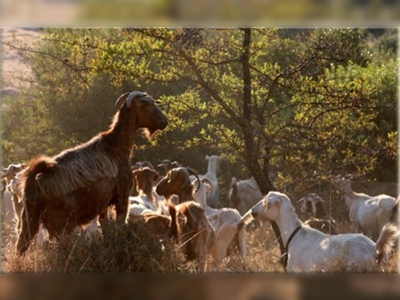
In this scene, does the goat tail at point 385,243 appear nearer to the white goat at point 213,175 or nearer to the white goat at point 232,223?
the white goat at point 232,223

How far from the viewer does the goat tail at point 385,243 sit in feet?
25.3

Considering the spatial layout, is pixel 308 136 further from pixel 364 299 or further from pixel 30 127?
pixel 30 127

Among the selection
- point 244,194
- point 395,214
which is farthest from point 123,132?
point 244,194

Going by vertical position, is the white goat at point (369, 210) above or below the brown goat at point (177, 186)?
below

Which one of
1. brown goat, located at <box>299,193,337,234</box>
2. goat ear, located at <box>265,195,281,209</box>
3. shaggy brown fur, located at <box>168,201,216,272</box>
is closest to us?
shaggy brown fur, located at <box>168,201,216,272</box>

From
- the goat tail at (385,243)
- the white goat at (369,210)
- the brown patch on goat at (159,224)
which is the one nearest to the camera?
the goat tail at (385,243)

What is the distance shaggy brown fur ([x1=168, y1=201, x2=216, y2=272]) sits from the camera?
8.55 m


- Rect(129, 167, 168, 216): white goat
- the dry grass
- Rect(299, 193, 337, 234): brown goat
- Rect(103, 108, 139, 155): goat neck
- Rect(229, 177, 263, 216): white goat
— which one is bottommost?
Rect(229, 177, 263, 216): white goat

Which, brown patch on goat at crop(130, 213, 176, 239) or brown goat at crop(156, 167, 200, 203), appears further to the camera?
brown goat at crop(156, 167, 200, 203)

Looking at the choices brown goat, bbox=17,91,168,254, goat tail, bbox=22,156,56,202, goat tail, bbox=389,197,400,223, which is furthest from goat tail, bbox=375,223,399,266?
goat tail, bbox=389,197,400,223

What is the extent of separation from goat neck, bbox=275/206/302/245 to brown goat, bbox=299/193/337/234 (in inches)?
72.1

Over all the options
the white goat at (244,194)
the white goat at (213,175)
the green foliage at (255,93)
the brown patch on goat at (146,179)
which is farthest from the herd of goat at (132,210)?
the white goat at (244,194)

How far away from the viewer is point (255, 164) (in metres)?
10.1

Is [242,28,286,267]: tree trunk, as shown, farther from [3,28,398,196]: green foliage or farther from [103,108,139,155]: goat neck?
[103,108,139,155]: goat neck
